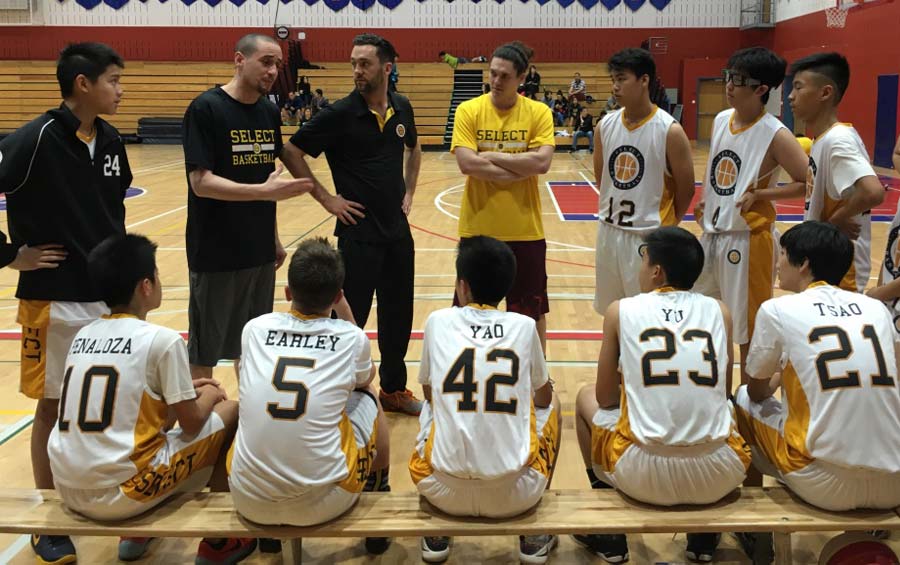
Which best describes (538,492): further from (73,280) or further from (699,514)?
(73,280)

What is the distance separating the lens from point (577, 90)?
24734 millimetres

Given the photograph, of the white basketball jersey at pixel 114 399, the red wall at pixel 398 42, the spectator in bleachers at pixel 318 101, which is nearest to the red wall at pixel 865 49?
the red wall at pixel 398 42

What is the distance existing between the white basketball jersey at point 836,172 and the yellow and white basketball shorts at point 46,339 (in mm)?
3378

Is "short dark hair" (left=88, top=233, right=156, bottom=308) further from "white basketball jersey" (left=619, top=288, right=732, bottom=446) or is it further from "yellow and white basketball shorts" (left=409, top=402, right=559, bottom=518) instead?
"white basketball jersey" (left=619, top=288, right=732, bottom=446)

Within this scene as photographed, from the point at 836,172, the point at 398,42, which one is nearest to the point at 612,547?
the point at 836,172

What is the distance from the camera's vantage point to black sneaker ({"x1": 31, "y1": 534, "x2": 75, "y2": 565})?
3199 mm

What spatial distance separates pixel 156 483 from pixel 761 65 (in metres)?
3.37

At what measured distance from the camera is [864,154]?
3.87m

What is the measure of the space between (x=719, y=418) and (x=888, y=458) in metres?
0.55

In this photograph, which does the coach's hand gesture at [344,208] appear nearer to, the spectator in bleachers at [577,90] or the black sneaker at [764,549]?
the black sneaker at [764,549]

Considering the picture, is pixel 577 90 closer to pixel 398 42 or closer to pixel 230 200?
pixel 398 42

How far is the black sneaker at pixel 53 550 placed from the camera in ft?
10.5

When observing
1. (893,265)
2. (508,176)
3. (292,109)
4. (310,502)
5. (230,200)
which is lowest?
(310,502)

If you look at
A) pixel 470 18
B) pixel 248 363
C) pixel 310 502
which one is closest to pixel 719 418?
pixel 310 502
